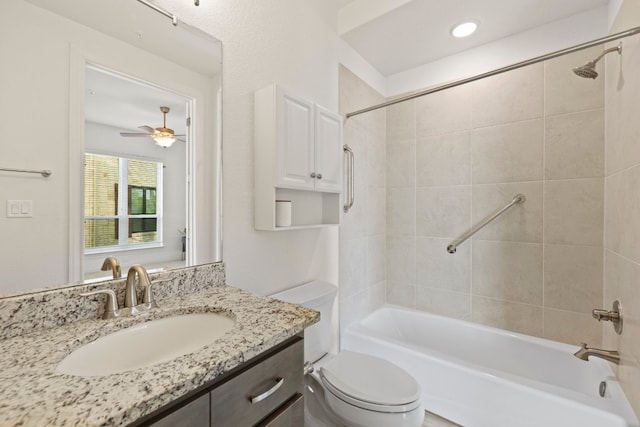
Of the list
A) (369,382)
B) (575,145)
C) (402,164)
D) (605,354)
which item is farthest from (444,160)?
(369,382)

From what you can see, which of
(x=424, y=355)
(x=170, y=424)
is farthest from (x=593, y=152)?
(x=170, y=424)

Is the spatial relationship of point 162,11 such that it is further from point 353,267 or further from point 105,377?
point 353,267

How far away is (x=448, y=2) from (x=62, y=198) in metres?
2.11

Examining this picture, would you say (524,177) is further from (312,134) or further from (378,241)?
(312,134)

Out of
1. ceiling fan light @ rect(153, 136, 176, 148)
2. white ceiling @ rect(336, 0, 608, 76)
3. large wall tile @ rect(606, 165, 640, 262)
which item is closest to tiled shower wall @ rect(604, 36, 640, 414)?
large wall tile @ rect(606, 165, 640, 262)

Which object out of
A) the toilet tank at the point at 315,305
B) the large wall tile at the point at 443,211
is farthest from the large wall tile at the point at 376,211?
the toilet tank at the point at 315,305

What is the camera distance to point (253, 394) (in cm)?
72

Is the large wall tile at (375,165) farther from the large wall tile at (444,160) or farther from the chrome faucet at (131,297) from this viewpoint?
the chrome faucet at (131,297)

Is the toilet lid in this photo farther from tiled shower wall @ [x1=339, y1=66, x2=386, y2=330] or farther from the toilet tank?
tiled shower wall @ [x1=339, y1=66, x2=386, y2=330]

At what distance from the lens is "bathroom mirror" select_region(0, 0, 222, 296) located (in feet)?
2.56

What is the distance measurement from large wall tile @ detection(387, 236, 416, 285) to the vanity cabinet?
176 cm

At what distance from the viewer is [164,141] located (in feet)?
3.61

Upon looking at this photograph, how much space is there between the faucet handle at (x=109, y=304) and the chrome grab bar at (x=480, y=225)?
2.00 meters

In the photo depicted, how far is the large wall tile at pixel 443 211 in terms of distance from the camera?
2.17 meters
